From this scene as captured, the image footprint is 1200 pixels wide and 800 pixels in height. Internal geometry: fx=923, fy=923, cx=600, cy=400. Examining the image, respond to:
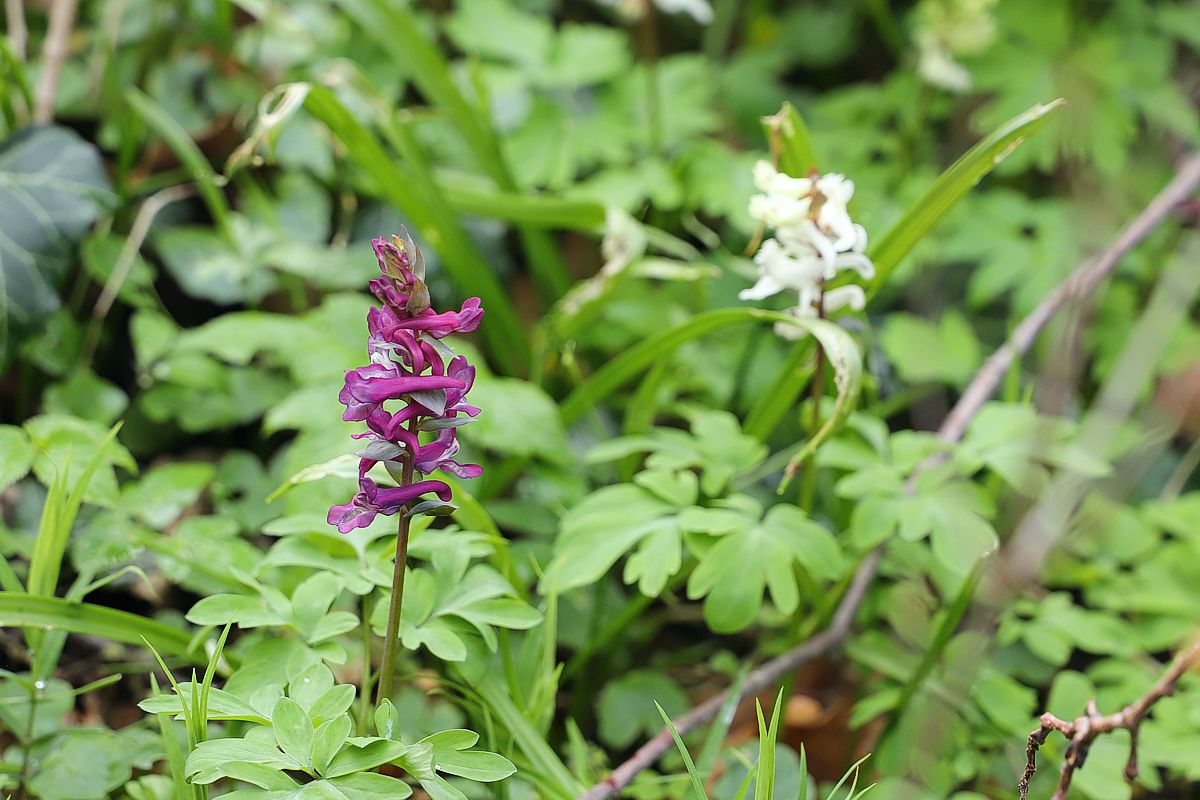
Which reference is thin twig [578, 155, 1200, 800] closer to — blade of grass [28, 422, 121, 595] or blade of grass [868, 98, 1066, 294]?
blade of grass [868, 98, 1066, 294]

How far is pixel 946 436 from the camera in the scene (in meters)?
1.75

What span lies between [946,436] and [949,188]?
1.61 ft

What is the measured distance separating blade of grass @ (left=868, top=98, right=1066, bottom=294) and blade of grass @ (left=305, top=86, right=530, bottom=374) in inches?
36.5

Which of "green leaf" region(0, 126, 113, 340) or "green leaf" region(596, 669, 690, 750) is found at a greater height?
"green leaf" region(0, 126, 113, 340)

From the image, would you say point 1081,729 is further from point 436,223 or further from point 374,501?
point 436,223

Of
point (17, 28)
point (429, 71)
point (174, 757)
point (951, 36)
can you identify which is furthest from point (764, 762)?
point (17, 28)

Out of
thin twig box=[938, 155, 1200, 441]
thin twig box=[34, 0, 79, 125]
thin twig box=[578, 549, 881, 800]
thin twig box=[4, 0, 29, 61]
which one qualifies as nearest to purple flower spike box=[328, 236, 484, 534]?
thin twig box=[578, 549, 881, 800]

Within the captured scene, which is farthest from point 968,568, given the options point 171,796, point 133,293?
point 133,293

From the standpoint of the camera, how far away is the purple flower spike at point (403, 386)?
0.94 metres

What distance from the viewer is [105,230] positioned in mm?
2146

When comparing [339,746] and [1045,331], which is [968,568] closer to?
[339,746]

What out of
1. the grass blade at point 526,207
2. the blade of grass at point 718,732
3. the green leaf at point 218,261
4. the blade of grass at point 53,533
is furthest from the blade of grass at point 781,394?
the green leaf at point 218,261

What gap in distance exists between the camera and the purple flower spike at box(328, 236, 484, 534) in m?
0.94

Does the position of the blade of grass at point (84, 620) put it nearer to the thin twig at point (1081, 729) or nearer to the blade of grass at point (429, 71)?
the thin twig at point (1081, 729)
